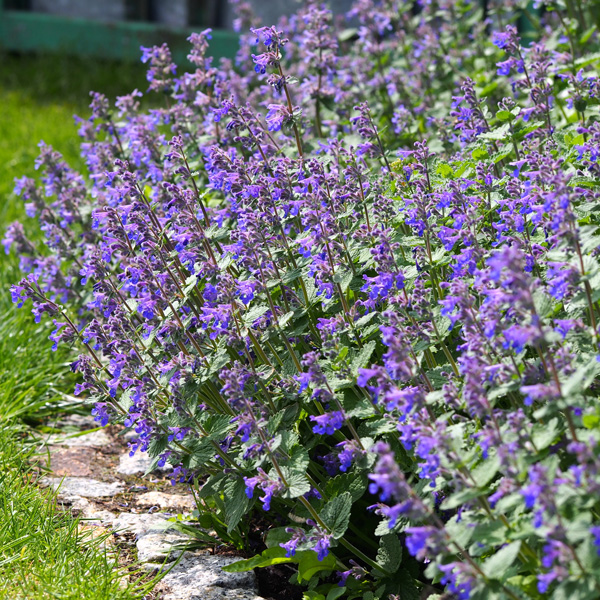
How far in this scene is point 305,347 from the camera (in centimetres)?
318

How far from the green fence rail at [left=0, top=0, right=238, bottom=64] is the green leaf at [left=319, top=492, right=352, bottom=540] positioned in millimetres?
11682

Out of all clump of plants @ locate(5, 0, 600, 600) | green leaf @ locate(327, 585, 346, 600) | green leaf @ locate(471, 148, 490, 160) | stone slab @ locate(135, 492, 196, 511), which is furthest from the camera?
stone slab @ locate(135, 492, 196, 511)

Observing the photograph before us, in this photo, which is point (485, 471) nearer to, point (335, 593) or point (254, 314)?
point (335, 593)

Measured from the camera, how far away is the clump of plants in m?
2.07

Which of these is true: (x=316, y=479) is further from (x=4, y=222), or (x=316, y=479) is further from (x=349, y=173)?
(x=4, y=222)

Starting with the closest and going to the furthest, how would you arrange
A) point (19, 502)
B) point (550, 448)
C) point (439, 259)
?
point (550, 448), point (439, 259), point (19, 502)

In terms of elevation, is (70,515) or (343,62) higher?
(343,62)

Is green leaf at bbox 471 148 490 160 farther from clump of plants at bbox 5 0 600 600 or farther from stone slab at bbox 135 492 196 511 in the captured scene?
stone slab at bbox 135 492 196 511

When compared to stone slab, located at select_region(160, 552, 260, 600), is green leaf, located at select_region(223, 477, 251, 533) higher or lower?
higher

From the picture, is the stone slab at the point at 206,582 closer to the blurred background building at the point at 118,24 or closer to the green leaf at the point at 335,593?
the green leaf at the point at 335,593

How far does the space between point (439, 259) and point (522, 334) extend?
95cm

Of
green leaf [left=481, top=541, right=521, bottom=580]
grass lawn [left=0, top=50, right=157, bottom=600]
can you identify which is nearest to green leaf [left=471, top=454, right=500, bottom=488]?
green leaf [left=481, top=541, right=521, bottom=580]

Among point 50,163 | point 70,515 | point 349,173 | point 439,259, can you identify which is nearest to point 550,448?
point 439,259

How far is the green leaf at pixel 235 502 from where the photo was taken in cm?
282
